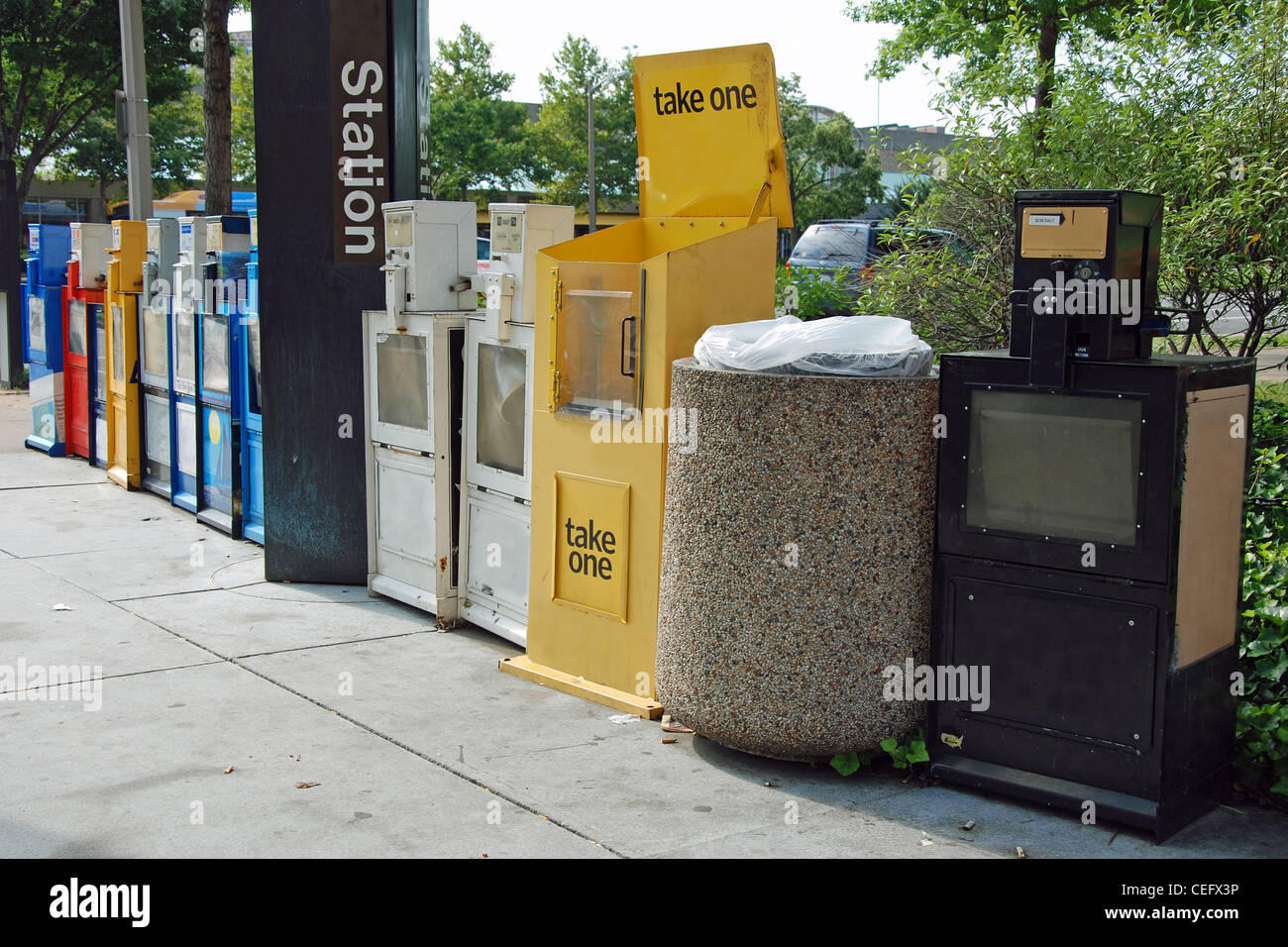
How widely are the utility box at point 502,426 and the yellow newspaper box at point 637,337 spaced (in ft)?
1.19

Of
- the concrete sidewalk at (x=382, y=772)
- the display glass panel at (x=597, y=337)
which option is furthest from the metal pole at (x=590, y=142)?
the display glass panel at (x=597, y=337)

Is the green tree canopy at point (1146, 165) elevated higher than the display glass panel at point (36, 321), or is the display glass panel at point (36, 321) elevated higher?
the green tree canopy at point (1146, 165)

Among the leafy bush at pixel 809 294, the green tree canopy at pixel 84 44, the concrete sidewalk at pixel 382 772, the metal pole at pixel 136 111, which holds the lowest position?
the concrete sidewalk at pixel 382 772

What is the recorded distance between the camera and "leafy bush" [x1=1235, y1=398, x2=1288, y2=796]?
4051 millimetres

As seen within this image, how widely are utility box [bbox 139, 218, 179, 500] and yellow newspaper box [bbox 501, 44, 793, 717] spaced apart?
5074 mm

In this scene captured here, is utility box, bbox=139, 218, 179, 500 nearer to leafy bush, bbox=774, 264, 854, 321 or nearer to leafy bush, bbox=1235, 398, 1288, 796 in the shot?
leafy bush, bbox=774, 264, 854, 321

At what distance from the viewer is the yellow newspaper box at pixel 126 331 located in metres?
9.88

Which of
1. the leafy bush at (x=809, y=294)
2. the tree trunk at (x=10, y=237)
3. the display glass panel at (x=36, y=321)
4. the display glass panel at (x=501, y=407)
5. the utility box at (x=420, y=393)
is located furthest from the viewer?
the tree trunk at (x=10, y=237)

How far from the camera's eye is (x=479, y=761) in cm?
455

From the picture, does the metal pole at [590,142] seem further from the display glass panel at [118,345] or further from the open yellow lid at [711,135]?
the open yellow lid at [711,135]

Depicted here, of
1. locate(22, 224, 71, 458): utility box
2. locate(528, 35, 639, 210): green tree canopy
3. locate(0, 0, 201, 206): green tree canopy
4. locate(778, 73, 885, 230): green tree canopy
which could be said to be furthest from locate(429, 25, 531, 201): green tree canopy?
locate(22, 224, 71, 458): utility box

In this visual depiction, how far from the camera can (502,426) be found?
607 centimetres

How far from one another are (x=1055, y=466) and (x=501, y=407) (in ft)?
9.77

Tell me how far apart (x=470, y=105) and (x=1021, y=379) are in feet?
126
